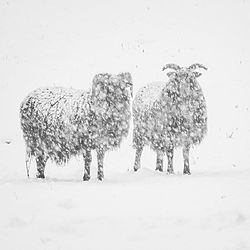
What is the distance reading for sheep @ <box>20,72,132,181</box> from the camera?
31.0ft

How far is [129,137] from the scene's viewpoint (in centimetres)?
1620

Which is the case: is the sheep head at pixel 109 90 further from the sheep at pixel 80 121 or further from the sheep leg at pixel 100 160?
the sheep leg at pixel 100 160

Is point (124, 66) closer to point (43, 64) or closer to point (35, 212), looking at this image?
point (43, 64)

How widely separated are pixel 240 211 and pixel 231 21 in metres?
21.0

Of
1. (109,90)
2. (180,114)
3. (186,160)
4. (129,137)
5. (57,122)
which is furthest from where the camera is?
(129,137)

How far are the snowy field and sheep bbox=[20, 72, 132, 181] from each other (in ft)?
2.29

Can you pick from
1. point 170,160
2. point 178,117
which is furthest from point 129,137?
point 178,117

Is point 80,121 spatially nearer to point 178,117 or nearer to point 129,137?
point 178,117

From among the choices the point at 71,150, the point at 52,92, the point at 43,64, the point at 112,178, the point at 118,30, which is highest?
the point at 118,30

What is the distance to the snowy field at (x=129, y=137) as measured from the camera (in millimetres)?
5922

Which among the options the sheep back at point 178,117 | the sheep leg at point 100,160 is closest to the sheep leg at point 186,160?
the sheep back at point 178,117

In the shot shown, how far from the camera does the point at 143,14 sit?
27750 mm

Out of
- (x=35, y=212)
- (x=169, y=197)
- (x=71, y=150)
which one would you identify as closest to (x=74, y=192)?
(x=35, y=212)

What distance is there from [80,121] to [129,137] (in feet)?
22.6
